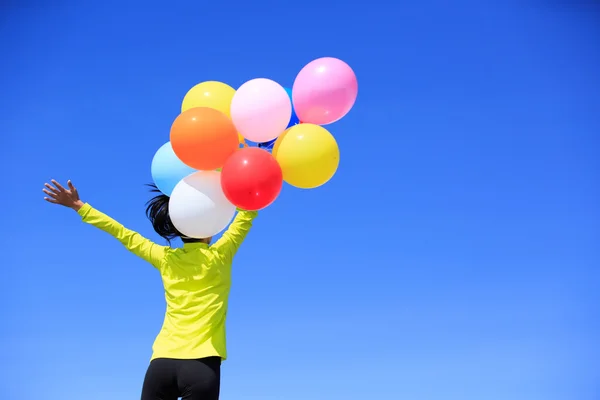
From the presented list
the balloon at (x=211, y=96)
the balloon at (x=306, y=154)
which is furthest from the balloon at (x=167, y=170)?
the balloon at (x=306, y=154)

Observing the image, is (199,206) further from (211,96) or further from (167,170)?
(211,96)

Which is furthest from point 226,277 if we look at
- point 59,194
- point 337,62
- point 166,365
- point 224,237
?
point 337,62

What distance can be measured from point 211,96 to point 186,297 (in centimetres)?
164

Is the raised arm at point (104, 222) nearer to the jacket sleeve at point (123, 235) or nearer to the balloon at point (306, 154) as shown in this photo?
the jacket sleeve at point (123, 235)

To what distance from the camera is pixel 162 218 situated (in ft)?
14.6

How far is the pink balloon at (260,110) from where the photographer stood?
4344 millimetres

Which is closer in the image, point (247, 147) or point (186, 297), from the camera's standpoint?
point (186, 297)

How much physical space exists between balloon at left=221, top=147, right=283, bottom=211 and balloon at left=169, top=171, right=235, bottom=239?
0.42 feet

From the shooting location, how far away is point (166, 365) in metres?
3.79

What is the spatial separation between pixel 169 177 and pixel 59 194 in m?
0.79

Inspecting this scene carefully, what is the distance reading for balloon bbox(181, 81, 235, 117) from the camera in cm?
466

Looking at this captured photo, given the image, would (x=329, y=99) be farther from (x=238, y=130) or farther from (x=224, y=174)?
(x=224, y=174)

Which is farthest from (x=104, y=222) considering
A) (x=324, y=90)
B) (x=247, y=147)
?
(x=324, y=90)

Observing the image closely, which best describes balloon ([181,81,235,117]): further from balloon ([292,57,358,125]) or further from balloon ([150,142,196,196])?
balloon ([292,57,358,125])
